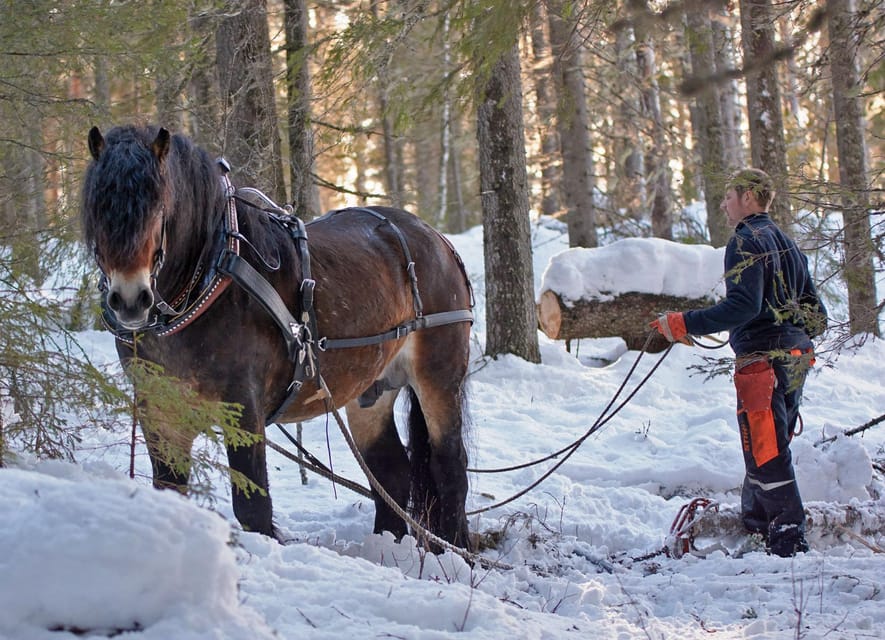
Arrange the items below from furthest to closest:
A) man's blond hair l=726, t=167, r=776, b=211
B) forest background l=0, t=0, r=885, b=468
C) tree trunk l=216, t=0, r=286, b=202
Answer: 1. tree trunk l=216, t=0, r=286, b=202
2. man's blond hair l=726, t=167, r=776, b=211
3. forest background l=0, t=0, r=885, b=468

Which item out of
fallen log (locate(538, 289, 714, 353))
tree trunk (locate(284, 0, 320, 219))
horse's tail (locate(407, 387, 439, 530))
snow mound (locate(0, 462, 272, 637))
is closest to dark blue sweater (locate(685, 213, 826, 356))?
horse's tail (locate(407, 387, 439, 530))

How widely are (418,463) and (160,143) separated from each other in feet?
8.15

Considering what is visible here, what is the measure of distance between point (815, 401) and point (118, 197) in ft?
23.4

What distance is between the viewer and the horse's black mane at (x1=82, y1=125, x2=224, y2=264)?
3.14 m

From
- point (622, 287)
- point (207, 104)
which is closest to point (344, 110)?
point (207, 104)

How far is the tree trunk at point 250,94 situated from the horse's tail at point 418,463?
259cm

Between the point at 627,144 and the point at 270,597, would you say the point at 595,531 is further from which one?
the point at 627,144

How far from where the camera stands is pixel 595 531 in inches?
208

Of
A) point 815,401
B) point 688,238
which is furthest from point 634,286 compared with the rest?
point 688,238

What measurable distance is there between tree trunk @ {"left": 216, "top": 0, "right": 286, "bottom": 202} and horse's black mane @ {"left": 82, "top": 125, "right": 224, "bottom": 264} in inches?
125

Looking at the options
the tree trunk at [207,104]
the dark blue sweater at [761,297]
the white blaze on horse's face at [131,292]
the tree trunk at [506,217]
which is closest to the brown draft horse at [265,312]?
the white blaze on horse's face at [131,292]

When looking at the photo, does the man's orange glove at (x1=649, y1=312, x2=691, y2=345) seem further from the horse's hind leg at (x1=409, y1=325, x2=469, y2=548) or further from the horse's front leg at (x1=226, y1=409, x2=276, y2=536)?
the horse's front leg at (x1=226, y1=409, x2=276, y2=536)

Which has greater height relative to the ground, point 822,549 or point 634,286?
point 634,286

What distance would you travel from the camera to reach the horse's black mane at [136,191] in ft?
10.3
